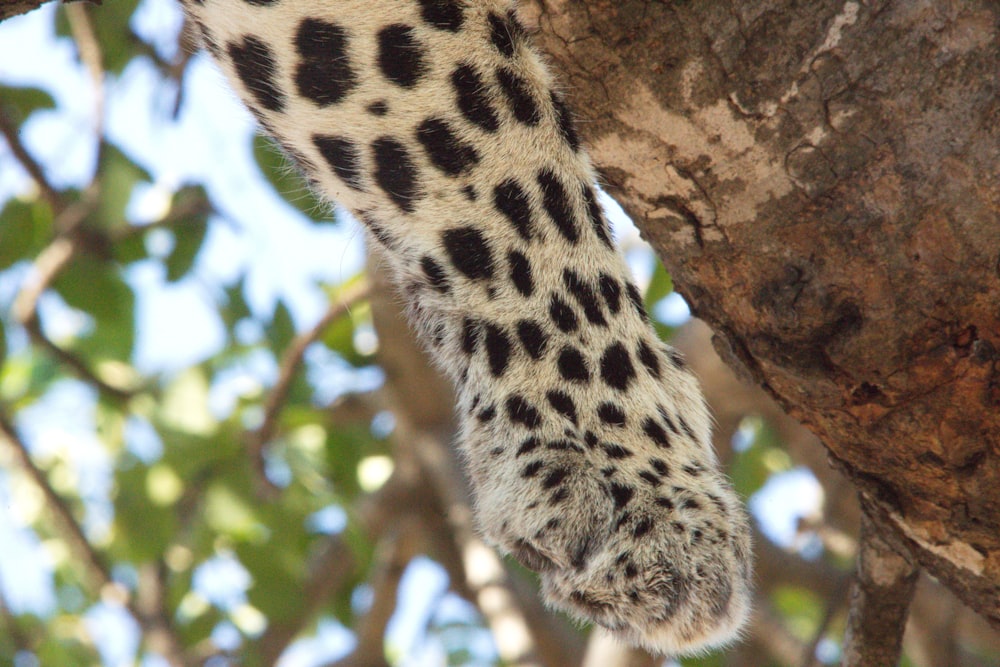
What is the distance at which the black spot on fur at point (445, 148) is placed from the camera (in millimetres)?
1459

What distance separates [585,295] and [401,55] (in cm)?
40

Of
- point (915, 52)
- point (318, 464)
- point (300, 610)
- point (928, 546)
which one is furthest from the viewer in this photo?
point (318, 464)

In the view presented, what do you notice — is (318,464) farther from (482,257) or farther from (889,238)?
(889,238)

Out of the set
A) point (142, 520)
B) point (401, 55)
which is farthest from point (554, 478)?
point (142, 520)

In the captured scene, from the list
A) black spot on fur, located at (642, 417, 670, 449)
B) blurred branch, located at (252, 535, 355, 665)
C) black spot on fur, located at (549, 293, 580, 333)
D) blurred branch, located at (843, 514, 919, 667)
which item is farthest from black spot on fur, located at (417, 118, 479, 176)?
blurred branch, located at (252, 535, 355, 665)

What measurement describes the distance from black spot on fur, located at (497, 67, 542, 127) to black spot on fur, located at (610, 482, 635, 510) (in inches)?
20.5

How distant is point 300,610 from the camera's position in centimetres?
339

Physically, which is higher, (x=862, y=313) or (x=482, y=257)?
(x=862, y=313)

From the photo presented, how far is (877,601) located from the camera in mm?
1801

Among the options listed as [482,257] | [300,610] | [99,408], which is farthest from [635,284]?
[99,408]

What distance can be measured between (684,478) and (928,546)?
1.10 ft

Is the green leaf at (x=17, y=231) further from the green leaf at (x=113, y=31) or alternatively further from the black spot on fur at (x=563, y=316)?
the black spot on fur at (x=563, y=316)

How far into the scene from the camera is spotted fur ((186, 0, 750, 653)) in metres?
1.43

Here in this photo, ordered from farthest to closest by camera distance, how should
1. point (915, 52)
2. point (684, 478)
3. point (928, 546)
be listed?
1. point (684, 478)
2. point (928, 546)
3. point (915, 52)
